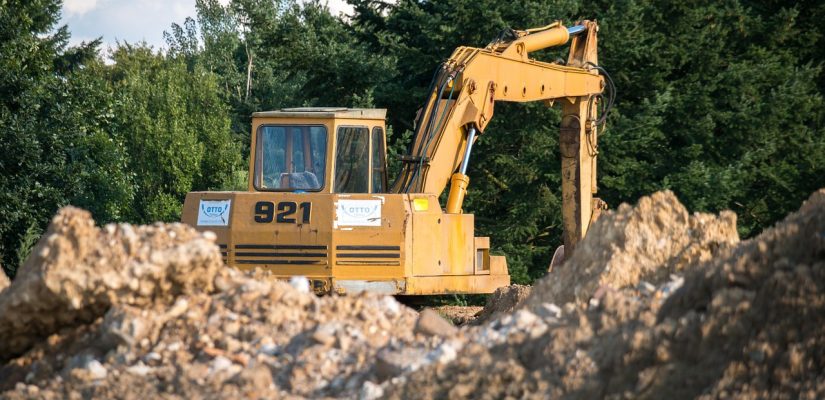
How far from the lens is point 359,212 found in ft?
37.1

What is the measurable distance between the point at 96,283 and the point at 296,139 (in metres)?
5.87

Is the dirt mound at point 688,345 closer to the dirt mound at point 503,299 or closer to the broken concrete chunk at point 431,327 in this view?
the broken concrete chunk at point 431,327

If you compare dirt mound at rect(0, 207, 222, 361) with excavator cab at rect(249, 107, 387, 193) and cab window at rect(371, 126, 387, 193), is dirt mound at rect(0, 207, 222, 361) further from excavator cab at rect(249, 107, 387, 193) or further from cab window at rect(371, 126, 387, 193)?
cab window at rect(371, 126, 387, 193)

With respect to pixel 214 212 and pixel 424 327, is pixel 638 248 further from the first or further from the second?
pixel 214 212

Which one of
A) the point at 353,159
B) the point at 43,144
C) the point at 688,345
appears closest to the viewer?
the point at 688,345

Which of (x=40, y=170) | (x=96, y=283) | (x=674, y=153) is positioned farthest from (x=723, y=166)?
(x=96, y=283)

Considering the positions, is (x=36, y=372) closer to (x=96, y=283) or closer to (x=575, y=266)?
(x=96, y=283)

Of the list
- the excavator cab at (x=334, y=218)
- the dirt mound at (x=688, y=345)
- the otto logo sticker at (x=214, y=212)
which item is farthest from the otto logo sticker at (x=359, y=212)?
the dirt mound at (x=688, y=345)

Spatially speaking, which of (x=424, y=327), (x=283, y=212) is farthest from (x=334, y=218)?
(x=424, y=327)

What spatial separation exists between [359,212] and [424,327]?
17.8ft

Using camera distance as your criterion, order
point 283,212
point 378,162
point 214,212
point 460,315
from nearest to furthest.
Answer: point 283,212 < point 214,212 < point 378,162 < point 460,315

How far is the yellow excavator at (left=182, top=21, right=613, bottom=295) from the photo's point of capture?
11.3 m

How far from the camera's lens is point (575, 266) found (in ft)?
24.1

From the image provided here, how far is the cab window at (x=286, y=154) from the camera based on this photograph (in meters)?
11.8
